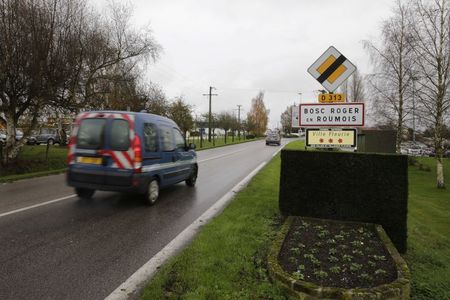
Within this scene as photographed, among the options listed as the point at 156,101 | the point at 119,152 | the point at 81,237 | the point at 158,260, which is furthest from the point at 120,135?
the point at 156,101

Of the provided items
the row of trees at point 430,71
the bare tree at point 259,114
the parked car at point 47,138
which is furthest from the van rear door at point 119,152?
the bare tree at point 259,114

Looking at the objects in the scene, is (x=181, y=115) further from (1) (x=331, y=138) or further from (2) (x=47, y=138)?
(1) (x=331, y=138)

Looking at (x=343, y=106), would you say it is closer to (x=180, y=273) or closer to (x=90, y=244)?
(x=180, y=273)

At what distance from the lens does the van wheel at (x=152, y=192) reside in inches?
279

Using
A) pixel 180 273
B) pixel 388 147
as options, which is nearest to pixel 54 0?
pixel 180 273

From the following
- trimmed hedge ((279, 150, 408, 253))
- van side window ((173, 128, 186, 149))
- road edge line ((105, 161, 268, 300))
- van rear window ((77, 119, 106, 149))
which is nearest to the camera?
road edge line ((105, 161, 268, 300))

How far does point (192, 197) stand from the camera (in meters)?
8.27

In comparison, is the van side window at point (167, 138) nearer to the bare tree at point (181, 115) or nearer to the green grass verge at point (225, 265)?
the green grass verge at point (225, 265)

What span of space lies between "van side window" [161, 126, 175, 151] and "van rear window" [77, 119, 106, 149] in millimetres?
1463

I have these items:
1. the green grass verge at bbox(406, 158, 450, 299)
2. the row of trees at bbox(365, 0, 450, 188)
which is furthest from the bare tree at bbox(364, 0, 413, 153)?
the green grass verge at bbox(406, 158, 450, 299)

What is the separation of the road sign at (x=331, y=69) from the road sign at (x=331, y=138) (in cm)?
73

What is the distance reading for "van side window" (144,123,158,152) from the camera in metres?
7.01

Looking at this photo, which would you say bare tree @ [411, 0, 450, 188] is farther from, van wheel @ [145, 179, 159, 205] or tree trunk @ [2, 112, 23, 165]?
tree trunk @ [2, 112, 23, 165]

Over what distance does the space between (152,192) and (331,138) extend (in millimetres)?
4029
